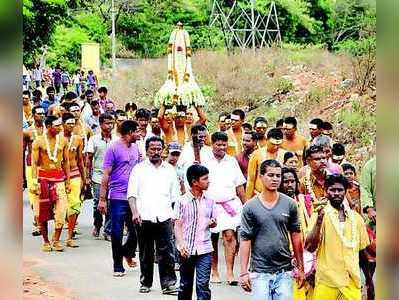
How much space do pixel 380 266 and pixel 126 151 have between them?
6.27 metres

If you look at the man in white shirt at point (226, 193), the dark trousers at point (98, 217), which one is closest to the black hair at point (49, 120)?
the dark trousers at point (98, 217)

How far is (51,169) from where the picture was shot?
9.75 m

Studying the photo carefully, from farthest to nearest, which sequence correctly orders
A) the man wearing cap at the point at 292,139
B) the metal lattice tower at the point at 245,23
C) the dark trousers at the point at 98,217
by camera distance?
1. the metal lattice tower at the point at 245,23
2. the dark trousers at the point at 98,217
3. the man wearing cap at the point at 292,139

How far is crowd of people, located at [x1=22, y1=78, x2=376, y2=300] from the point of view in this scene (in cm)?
589

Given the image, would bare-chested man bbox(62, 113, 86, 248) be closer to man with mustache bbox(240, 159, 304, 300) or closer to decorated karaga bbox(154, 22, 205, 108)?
decorated karaga bbox(154, 22, 205, 108)

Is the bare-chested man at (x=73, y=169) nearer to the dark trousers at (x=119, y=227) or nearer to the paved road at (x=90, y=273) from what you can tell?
the paved road at (x=90, y=273)

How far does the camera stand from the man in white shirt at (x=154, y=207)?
807cm

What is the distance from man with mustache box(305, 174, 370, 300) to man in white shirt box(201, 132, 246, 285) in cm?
264

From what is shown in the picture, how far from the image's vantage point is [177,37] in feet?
42.7

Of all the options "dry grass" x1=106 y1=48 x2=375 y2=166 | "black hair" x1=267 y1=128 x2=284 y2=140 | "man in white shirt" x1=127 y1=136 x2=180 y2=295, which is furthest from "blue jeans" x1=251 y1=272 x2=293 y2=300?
"dry grass" x1=106 y1=48 x2=375 y2=166

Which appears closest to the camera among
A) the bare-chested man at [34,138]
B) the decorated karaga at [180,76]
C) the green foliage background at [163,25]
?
the bare-chested man at [34,138]

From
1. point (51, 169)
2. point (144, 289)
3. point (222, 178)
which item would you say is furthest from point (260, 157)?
point (51, 169)

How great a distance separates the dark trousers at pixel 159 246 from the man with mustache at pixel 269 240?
7.29 feet

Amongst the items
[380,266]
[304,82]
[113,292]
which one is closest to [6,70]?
[380,266]
